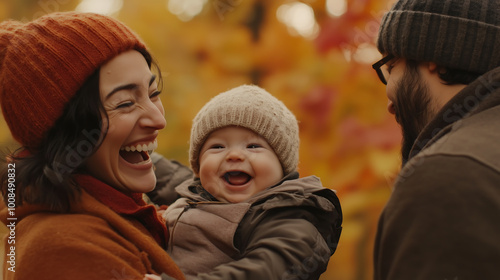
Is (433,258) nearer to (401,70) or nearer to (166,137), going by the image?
(401,70)

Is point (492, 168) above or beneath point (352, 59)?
above

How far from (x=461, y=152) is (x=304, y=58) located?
2.82 metres

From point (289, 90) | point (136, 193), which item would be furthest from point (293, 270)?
point (289, 90)

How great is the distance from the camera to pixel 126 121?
229 centimetres

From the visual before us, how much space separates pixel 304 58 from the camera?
4570 millimetres

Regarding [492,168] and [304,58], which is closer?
[492,168]

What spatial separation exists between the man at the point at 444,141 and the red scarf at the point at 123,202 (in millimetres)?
986

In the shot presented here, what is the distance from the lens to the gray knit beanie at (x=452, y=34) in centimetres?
228

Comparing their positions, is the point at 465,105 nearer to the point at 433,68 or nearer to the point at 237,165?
the point at 433,68

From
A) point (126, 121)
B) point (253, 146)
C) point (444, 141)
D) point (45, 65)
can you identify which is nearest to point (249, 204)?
point (253, 146)

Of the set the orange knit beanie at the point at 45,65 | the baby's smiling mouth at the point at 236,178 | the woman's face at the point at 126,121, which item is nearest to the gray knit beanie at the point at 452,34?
the baby's smiling mouth at the point at 236,178

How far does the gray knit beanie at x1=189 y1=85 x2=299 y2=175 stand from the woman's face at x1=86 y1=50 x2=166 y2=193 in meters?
0.35

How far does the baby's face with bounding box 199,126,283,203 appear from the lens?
2.61 m

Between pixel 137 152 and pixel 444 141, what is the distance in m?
1.32
